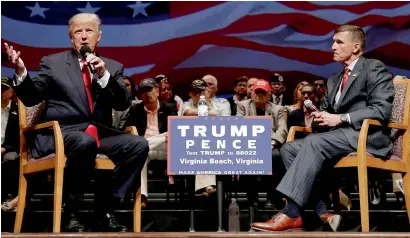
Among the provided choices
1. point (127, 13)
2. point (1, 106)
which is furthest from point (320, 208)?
point (127, 13)

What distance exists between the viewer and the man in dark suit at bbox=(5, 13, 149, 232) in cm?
447

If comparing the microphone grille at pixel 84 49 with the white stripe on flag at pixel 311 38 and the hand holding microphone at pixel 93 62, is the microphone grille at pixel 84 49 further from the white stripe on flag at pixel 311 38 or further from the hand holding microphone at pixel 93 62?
the white stripe on flag at pixel 311 38

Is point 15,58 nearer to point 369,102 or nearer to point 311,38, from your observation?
point 369,102

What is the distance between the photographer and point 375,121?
4398 mm

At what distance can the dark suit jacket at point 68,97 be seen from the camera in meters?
4.52

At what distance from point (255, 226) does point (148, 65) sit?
3.52 meters

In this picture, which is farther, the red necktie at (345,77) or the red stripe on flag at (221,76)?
the red stripe on flag at (221,76)

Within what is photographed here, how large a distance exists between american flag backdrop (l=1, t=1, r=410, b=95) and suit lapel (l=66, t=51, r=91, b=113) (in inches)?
103

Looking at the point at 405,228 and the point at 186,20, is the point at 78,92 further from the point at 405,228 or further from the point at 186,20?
the point at 186,20

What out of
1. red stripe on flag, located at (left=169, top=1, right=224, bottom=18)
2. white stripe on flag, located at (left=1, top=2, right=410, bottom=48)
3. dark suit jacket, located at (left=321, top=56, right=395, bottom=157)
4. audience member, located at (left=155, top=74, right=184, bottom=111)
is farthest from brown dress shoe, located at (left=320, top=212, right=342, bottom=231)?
red stripe on flag, located at (left=169, top=1, right=224, bottom=18)

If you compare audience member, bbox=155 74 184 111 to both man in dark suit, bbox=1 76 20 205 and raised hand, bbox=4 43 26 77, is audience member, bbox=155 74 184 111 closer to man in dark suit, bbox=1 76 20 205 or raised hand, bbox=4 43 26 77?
man in dark suit, bbox=1 76 20 205

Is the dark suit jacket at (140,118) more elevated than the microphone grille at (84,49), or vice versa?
the microphone grille at (84,49)

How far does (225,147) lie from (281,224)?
534mm

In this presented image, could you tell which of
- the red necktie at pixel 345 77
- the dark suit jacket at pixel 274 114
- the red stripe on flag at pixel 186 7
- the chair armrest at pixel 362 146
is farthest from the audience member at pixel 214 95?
the chair armrest at pixel 362 146
